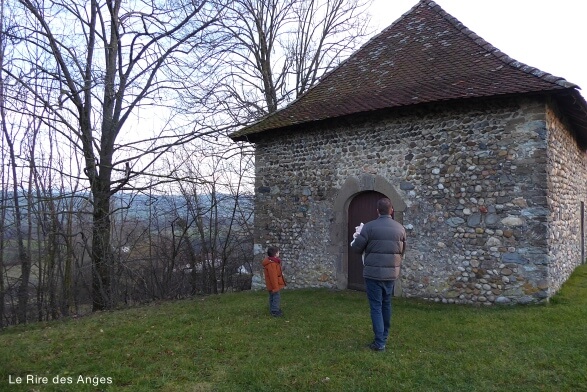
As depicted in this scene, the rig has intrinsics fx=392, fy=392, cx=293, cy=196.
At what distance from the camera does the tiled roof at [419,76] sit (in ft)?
21.8

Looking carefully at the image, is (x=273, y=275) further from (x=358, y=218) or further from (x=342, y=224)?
(x=358, y=218)

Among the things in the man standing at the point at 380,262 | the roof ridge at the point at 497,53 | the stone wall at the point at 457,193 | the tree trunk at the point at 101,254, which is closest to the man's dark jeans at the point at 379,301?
the man standing at the point at 380,262

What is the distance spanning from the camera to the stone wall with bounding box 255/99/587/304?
6.59m

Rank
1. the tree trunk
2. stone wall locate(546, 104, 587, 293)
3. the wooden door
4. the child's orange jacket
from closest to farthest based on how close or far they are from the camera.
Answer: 1. the child's orange jacket
2. stone wall locate(546, 104, 587, 293)
3. the wooden door
4. the tree trunk

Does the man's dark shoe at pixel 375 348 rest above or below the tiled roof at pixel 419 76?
below

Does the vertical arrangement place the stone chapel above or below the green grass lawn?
above

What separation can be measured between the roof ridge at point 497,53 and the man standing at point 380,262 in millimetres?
3894

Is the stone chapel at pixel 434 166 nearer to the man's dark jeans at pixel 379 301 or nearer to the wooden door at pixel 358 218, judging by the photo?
the wooden door at pixel 358 218

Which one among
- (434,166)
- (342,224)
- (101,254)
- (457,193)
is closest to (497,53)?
(434,166)

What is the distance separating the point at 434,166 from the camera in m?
7.45

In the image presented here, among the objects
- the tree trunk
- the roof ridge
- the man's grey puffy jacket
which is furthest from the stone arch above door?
the tree trunk

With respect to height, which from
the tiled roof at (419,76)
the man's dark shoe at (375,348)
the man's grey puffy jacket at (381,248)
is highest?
the tiled roof at (419,76)

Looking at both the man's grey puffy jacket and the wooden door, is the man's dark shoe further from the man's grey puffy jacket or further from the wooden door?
the wooden door

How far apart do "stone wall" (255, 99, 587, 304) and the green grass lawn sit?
603 mm
